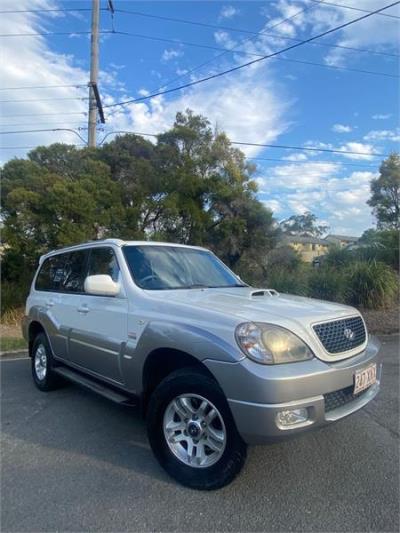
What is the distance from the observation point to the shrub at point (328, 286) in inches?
401

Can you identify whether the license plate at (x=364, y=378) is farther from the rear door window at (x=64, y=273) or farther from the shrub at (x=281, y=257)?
the shrub at (x=281, y=257)

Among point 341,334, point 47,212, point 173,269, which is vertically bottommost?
point 341,334

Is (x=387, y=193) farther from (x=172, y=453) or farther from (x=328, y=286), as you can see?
(x=172, y=453)

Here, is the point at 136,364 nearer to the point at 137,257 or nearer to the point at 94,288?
the point at 94,288

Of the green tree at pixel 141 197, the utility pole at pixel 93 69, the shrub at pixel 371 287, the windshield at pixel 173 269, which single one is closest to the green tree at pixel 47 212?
the green tree at pixel 141 197

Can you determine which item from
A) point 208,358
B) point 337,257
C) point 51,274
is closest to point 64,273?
point 51,274

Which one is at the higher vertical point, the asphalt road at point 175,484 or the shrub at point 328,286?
the shrub at point 328,286

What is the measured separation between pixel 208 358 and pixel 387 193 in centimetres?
3747

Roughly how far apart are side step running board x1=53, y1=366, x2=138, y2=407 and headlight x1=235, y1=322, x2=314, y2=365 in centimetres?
139

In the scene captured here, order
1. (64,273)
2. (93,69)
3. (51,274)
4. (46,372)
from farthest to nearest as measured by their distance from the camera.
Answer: (93,69) < (51,274) < (46,372) < (64,273)

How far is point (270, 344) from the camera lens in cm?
255

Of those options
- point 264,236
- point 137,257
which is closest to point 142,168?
point 264,236

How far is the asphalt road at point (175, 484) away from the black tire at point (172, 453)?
0.09 metres

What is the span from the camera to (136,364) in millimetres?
3254
